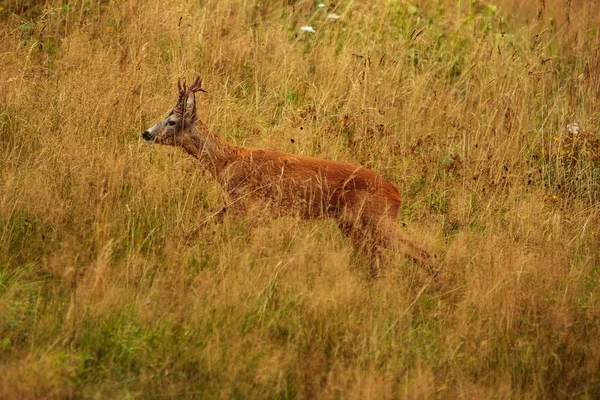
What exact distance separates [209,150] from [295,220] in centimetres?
103

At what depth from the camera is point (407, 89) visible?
8969mm

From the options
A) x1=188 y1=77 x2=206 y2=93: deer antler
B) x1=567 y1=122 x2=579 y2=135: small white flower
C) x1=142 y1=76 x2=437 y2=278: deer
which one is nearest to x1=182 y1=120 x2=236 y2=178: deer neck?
x1=142 y1=76 x2=437 y2=278: deer

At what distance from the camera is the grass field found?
491 cm

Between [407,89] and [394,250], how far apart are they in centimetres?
302

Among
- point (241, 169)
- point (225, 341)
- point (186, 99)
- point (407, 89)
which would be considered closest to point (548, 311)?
point (225, 341)

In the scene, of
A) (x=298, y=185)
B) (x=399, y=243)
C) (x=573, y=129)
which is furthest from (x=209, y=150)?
(x=573, y=129)

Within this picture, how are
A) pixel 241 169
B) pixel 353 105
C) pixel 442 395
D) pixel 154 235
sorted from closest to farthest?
pixel 442 395 → pixel 154 235 → pixel 241 169 → pixel 353 105

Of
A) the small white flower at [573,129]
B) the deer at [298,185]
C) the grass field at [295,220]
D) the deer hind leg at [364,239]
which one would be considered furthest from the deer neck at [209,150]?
the small white flower at [573,129]

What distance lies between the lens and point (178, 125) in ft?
22.6

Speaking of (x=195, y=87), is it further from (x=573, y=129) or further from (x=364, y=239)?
(x=573, y=129)

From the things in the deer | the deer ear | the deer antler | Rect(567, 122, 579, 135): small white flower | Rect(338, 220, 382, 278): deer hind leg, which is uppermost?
Rect(567, 122, 579, 135): small white flower

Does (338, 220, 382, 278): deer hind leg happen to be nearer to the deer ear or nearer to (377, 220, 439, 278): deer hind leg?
(377, 220, 439, 278): deer hind leg

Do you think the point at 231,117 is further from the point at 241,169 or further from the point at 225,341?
the point at 225,341

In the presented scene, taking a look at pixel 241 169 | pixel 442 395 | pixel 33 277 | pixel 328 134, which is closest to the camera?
pixel 442 395
